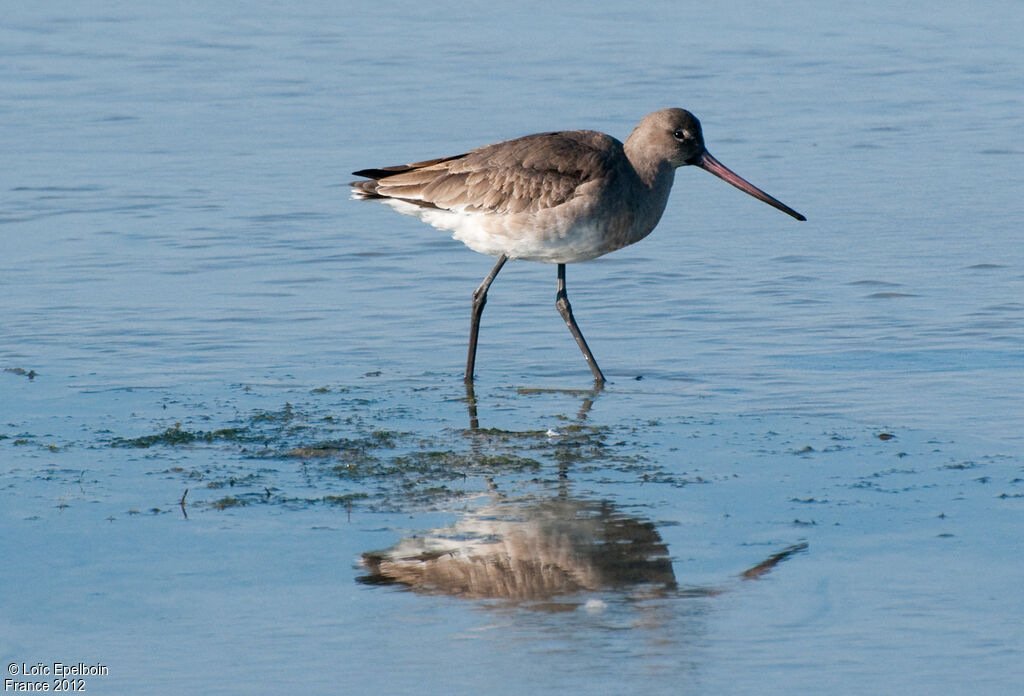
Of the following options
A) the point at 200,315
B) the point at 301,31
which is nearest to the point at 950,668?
the point at 200,315

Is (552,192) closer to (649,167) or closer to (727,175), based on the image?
(649,167)

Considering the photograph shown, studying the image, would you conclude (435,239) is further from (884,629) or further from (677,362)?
(884,629)

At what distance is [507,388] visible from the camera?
25.8 feet

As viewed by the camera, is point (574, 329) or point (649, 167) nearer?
point (574, 329)

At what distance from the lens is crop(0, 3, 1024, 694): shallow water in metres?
4.88

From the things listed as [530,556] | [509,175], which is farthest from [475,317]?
[530,556]

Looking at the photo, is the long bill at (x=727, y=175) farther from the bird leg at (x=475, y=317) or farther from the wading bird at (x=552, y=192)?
the bird leg at (x=475, y=317)

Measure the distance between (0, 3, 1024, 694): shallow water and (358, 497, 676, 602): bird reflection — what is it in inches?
0.7

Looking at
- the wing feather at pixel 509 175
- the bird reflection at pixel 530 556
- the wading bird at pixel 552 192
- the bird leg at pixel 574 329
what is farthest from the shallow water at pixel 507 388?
the wing feather at pixel 509 175

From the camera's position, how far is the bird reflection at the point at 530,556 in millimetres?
5211

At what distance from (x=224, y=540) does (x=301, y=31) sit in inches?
489

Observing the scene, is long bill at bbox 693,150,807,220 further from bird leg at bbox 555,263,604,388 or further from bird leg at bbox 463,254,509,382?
bird leg at bbox 463,254,509,382

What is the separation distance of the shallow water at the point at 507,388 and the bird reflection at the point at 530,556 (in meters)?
0.02

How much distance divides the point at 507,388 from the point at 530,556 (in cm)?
246
